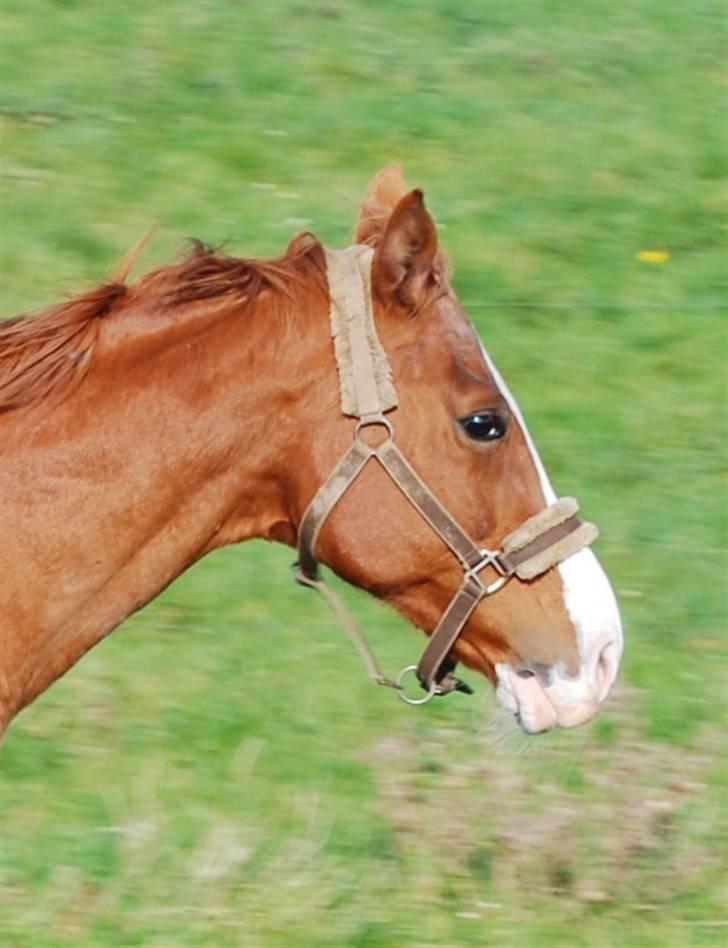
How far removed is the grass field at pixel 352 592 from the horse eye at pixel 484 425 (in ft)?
2.27

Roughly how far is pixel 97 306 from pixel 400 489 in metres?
0.68

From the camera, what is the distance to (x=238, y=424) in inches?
159

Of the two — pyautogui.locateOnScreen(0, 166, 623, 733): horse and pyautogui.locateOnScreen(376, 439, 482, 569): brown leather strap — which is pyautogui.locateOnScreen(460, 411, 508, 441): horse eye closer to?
pyautogui.locateOnScreen(0, 166, 623, 733): horse

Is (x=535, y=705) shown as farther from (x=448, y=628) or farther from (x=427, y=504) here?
(x=427, y=504)

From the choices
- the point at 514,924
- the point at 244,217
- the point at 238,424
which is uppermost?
the point at 238,424

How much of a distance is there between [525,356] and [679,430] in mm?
624

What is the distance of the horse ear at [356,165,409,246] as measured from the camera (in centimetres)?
435

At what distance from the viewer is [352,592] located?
668 cm

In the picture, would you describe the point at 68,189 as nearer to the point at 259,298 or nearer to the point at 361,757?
the point at 361,757

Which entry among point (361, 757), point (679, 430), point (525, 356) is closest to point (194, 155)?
point (525, 356)

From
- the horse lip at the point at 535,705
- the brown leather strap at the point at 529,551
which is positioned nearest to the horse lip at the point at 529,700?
the horse lip at the point at 535,705

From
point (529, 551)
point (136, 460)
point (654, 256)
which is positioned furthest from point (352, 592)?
point (136, 460)

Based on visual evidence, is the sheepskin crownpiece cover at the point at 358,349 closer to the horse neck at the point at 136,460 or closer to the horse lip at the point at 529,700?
the horse neck at the point at 136,460

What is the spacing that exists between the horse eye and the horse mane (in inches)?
15.8
